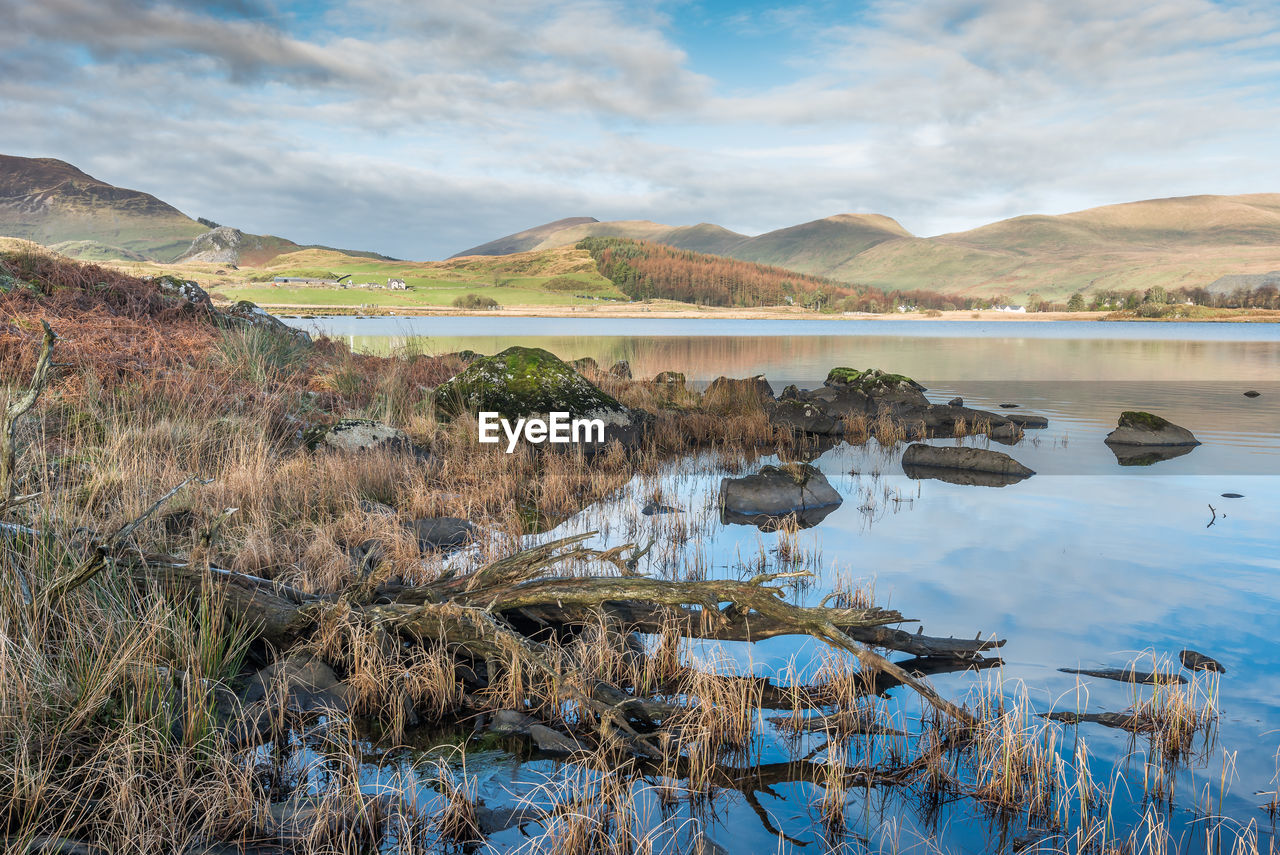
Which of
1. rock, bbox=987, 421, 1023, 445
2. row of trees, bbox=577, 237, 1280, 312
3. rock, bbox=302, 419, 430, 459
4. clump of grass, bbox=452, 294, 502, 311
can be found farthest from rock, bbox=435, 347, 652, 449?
row of trees, bbox=577, 237, 1280, 312

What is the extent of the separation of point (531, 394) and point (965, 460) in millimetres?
7415

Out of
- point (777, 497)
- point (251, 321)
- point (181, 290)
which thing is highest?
point (181, 290)

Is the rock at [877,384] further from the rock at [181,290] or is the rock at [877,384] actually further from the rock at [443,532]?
the rock at [181,290]

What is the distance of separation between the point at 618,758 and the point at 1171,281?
22347 centimetres

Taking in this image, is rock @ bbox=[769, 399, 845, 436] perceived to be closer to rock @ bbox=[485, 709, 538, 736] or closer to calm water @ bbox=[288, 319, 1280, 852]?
calm water @ bbox=[288, 319, 1280, 852]

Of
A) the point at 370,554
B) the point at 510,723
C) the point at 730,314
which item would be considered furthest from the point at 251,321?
the point at 730,314

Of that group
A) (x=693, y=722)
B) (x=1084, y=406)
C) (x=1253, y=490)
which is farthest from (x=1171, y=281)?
(x=693, y=722)

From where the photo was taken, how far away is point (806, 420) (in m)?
16.6

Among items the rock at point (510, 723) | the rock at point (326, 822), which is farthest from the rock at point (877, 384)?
the rock at point (326, 822)

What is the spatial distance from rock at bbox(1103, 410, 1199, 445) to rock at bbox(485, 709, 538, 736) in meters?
15.7

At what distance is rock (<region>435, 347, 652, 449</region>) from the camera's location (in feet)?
42.1

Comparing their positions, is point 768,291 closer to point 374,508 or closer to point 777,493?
point 777,493

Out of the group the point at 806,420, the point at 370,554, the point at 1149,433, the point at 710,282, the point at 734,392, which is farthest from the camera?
the point at 710,282

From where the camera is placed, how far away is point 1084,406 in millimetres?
22641
